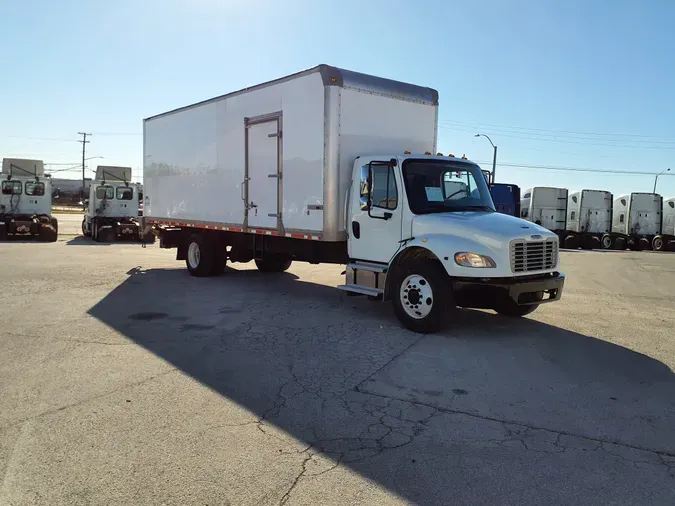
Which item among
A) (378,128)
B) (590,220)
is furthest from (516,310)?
(590,220)

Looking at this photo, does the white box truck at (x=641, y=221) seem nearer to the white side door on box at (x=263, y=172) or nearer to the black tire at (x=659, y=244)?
the black tire at (x=659, y=244)

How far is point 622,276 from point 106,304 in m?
13.8

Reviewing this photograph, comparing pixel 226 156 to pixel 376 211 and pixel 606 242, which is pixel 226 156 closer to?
pixel 376 211

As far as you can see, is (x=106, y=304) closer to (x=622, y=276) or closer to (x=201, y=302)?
(x=201, y=302)

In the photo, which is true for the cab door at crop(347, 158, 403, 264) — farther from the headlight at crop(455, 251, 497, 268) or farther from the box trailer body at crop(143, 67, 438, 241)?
the headlight at crop(455, 251, 497, 268)

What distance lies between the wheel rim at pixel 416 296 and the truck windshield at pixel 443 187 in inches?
40.3

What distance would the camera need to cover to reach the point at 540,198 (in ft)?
104

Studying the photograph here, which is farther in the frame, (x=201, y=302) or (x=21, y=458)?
(x=201, y=302)

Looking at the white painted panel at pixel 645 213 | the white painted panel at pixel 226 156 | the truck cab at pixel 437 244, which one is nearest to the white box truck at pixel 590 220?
the white painted panel at pixel 645 213

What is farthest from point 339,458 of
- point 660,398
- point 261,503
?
point 660,398

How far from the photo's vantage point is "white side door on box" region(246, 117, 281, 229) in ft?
33.4

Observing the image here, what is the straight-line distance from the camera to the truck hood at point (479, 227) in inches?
282

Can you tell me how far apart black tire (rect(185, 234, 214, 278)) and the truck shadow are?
3317 mm

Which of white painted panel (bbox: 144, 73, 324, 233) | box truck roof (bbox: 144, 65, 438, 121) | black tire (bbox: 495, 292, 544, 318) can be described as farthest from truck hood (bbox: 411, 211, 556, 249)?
box truck roof (bbox: 144, 65, 438, 121)
